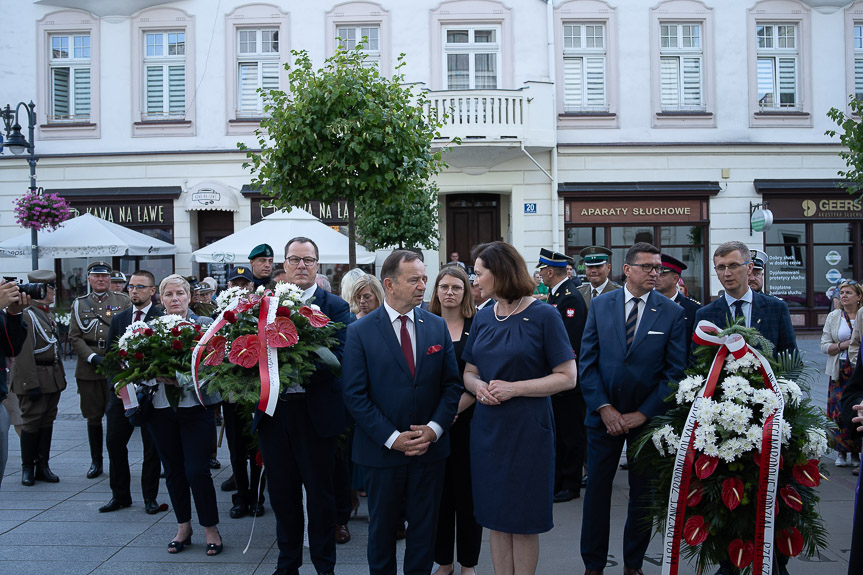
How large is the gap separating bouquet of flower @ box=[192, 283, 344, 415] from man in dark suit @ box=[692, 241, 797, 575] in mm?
2488

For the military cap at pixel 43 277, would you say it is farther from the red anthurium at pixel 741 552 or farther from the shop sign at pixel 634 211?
the shop sign at pixel 634 211

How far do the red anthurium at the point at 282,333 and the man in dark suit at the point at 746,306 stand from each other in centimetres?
265

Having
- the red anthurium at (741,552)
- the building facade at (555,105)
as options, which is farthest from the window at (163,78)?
the red anthurium at (741,552)

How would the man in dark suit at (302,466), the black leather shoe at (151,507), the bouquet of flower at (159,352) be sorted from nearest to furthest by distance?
the man in dark suit at (302,466), the bouquet of flower at (159,352), the black leather shoe at (151,507)

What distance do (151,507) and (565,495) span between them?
11.5ft

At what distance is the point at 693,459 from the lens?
3582mm

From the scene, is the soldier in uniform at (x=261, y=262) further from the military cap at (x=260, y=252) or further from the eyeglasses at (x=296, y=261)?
the eyeglasses at (x=296, y=261)

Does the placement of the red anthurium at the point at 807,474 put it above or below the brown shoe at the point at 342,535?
above

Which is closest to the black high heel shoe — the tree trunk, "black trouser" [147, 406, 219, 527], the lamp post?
"black trouser" [147, 406, 219, 527]

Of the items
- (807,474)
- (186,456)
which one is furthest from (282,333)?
(807,474)

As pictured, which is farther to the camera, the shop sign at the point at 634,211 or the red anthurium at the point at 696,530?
the shop sign at the point at 634,211

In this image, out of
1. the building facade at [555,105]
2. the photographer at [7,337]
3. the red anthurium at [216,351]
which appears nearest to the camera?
the red anthurium at [216,351]

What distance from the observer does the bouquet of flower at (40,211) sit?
527 inches

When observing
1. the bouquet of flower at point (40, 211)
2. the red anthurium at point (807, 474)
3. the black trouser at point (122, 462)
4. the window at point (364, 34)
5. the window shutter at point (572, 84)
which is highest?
Answer: the window at point (364, 34)
